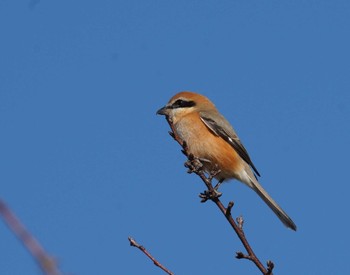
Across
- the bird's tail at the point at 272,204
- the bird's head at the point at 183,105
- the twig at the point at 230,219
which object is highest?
the bird's head at the point at 183,105

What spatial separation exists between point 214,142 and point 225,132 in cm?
25

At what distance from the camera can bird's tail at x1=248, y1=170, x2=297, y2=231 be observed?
4.61 meters

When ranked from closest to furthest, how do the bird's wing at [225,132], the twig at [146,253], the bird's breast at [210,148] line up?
the twig at [146,253] < the bird's breast at [210,148] < the bird's wing at [225,132]

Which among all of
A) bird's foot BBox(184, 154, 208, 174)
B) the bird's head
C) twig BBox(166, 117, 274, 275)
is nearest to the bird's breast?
the bird's head

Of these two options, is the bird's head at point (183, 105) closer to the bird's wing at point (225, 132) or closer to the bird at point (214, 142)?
the bird at point (214, 142)

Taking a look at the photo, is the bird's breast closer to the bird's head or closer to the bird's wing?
the bird's wing

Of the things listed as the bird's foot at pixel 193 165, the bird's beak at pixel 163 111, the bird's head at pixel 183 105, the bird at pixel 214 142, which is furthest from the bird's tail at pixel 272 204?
the bird's foot at pixel 193 165

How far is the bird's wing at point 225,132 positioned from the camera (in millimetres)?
5398

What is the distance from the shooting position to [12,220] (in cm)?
81

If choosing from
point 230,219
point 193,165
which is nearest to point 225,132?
point 193,165

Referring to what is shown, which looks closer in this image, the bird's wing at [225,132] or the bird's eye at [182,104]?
the bird's wing at [225,132]

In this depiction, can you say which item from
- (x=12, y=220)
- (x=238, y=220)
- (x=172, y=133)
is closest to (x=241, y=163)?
(x=172, y=133)

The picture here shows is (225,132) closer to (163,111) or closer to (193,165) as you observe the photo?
(163,111)

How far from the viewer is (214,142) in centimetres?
524
